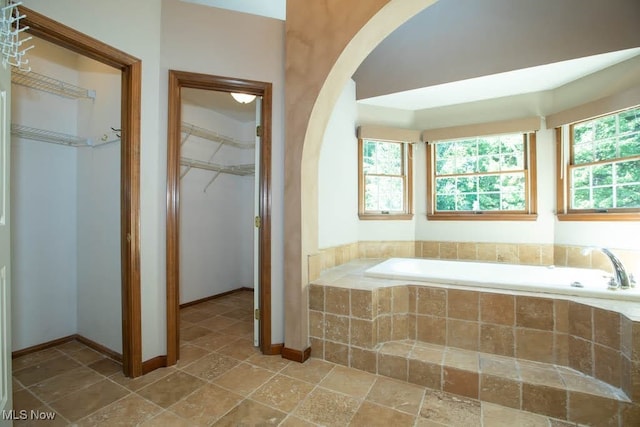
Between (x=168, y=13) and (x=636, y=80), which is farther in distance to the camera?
(x=636, y=80)

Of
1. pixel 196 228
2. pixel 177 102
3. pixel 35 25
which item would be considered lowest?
pixel 196 228

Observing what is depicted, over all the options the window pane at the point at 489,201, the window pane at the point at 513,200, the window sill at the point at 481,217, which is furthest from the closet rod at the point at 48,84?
the window pane at the point at 513,200

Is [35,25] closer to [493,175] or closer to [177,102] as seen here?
[177,102]

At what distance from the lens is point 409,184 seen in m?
3.34

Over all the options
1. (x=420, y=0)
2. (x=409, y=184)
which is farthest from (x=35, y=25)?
(x=409, y=184)

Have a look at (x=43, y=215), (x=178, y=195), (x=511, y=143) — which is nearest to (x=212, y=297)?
(x=43, y=215)

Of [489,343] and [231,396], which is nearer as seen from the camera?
[231,396]

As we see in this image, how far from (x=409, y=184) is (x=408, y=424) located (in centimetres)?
246

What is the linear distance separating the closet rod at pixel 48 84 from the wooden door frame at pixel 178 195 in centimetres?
94

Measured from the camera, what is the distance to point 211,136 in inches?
137

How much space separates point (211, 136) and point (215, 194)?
74cm

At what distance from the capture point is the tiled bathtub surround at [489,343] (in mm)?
1460

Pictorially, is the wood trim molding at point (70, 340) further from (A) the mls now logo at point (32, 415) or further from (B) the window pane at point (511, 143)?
(B) the window pane at point (511, 143)

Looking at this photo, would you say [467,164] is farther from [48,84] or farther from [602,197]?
[48,84]
